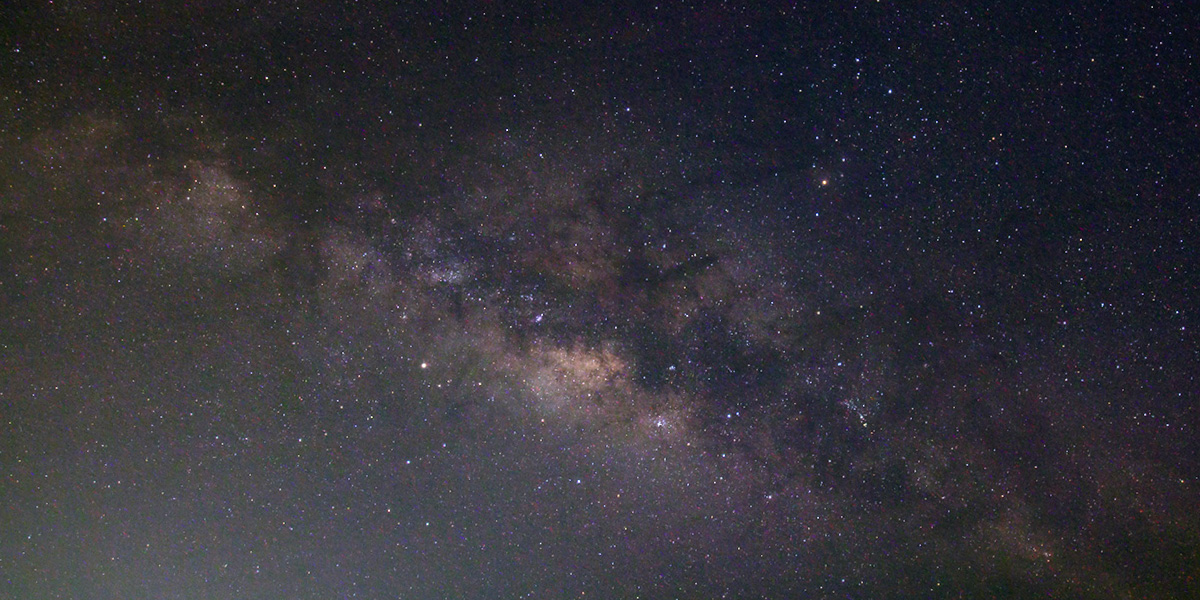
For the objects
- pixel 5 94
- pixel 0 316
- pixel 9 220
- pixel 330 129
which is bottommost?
pixel 0 316

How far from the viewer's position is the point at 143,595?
4.35m

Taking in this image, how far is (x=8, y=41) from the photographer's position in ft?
10.4

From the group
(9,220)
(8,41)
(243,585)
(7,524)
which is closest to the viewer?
(8,41)

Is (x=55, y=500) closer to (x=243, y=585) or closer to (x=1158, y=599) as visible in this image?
(x=243, y=585)

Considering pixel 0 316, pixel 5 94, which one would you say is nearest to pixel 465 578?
pixel 0 316

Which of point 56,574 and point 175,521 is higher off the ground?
point 175,521

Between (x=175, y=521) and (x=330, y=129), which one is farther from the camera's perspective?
(x=175, y=521)

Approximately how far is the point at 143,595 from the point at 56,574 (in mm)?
720

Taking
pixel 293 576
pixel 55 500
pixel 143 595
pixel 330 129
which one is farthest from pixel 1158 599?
pixel 55 500

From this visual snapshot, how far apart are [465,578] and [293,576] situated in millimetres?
1515

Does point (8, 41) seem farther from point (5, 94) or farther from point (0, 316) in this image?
point (0, 316)

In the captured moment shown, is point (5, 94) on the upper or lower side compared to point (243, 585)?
upper

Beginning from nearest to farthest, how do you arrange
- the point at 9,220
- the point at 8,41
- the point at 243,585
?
1. the point at 8,41
2. the point at 9,220
3. the point at 243,585

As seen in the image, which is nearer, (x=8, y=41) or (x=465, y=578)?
(x=8, y=41)
